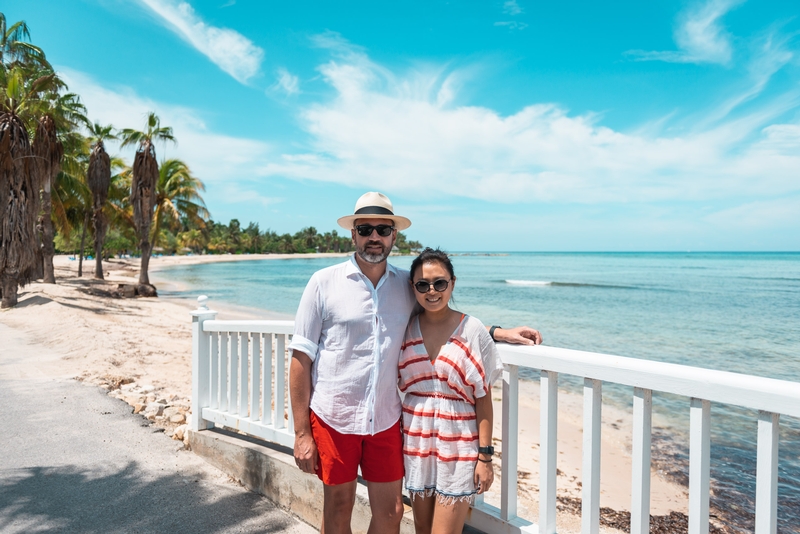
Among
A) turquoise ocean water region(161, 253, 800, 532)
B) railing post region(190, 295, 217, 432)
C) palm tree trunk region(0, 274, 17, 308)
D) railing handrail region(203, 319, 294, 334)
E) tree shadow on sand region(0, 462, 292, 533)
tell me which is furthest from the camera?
palm tree trunk region(0, 274, 17, 308)

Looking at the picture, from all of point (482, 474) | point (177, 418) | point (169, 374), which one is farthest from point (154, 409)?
point (482, 474)

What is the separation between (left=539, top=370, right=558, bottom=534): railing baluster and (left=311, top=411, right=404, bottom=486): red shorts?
664mm

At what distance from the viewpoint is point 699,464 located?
170 centimetres

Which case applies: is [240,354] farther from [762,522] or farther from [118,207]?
[118,207]

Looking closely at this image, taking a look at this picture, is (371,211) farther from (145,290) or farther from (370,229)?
(145,290)

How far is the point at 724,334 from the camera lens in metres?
16.8

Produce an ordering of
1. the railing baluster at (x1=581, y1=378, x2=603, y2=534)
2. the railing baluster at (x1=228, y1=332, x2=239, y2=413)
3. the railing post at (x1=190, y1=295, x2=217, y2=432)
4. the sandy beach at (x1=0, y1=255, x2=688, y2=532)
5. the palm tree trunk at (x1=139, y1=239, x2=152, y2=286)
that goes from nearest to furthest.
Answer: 1. the railing baluster at (x1=581, y1=378, x2=603, y2=534)
2. the railing baluster at (x1=228, y1=332, x2=239, y2=413)
3. the railing post at (x1=190, y1=295, x2=217, y2=432)
4. the sandy beach at (x1=0, y1=255, x2=688, y2=532)
5. the palm tree trunk at (x1=139, y1=239, x2=152, y2=286)

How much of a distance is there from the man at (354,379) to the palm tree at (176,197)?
81.8 feet

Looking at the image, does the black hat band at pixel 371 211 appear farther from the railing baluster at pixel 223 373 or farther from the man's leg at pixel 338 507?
the railing baluster at pixel 223 373

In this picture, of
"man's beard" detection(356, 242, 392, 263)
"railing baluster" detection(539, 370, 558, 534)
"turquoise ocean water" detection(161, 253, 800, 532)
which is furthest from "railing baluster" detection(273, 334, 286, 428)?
"turquoise ocean water" detection(161, 253, 800, 532)

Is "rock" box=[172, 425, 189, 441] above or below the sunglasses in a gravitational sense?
below

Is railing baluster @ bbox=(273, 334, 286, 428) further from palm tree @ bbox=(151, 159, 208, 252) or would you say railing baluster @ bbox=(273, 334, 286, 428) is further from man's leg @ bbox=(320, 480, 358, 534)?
palm tree @ bbox=(151, 159, 208, 252)

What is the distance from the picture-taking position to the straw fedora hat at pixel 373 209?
2.42 metres

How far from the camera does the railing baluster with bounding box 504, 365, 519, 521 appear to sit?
231cm
